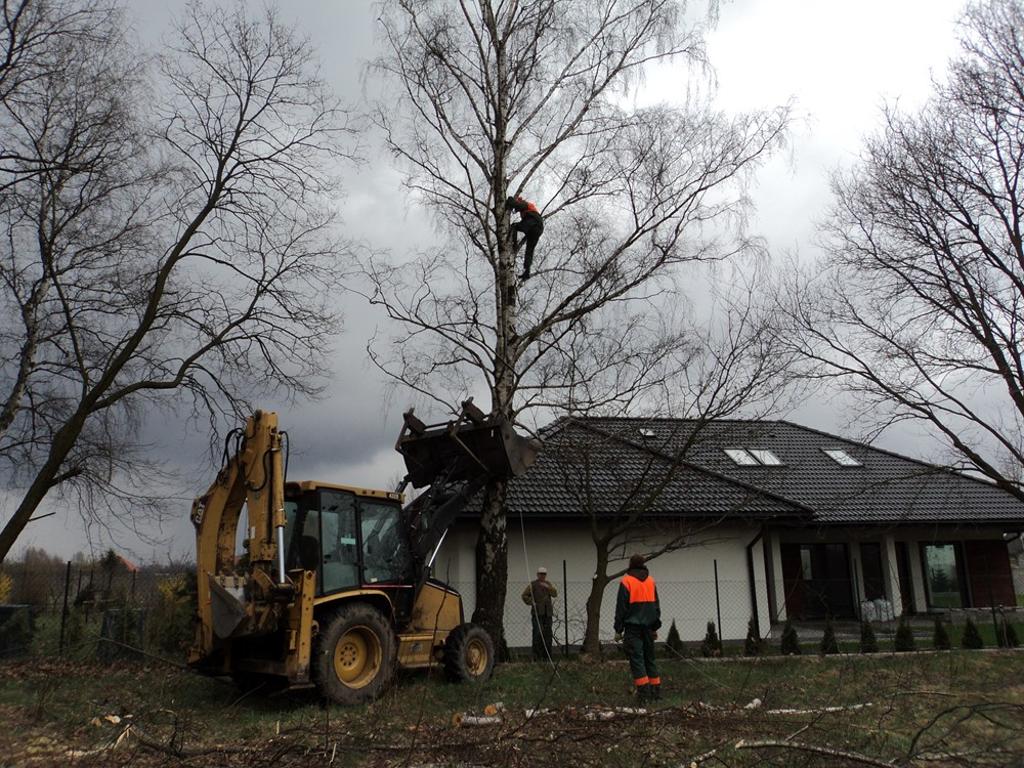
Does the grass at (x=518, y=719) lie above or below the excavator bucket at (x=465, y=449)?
below

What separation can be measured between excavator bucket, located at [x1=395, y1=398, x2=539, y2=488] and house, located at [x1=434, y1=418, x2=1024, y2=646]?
99.6 inches

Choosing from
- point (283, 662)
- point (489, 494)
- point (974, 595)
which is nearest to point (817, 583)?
point (974, 595)

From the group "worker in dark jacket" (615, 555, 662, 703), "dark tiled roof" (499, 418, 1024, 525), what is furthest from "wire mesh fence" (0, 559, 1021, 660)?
"worker in dark jacket" (615, 555, 662, 703)

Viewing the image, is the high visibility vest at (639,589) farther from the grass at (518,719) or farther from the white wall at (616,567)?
the white wall at (616,567)

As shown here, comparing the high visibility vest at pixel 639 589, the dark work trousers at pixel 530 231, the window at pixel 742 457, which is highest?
the dark work trousers at pixel 530 231

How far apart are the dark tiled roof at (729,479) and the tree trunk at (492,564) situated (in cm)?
125

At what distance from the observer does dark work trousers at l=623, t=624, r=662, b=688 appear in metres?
9.09

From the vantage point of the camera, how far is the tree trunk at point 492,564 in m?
12.4

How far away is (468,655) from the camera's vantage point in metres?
10.3

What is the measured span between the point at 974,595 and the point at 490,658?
18.1 m

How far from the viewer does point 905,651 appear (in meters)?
14.4

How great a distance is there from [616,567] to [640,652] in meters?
9.02

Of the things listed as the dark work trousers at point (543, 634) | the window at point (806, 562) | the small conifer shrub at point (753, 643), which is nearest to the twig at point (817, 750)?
the dark work trousers at point (543, 634)

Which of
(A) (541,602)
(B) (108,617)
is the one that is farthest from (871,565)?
(B) (108,617)
